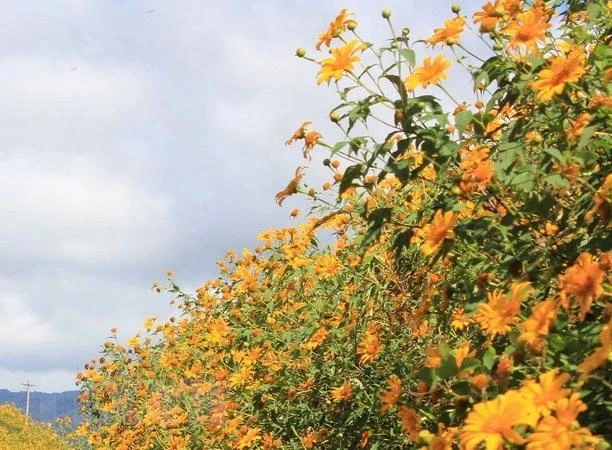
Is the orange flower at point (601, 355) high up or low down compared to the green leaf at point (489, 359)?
down

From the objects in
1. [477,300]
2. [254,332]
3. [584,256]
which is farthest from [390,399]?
[254,332]

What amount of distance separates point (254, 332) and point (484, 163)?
10.2ft

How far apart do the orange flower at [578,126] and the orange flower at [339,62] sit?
1.81 feet

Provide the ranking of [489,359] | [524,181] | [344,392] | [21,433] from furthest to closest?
[21,433]
[344,392]
[524,181]
[489,359]

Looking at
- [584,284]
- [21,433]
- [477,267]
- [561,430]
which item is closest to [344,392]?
[477,267]

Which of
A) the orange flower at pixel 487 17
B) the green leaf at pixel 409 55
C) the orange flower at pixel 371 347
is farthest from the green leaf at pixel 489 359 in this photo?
the orange flower at pixel 371 347

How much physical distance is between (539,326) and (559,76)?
0.59m

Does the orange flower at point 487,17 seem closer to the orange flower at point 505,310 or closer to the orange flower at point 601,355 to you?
the orange flower at point 505,310

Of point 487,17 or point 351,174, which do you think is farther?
point 487,17

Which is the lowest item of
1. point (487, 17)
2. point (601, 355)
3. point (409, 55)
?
point (601, 355)

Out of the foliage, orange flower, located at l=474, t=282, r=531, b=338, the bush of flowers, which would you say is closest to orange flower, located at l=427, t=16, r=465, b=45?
the bush of flowers

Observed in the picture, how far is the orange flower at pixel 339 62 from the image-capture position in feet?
6.72

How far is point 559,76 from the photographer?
1.74 metres

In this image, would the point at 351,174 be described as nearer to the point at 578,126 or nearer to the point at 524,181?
the point at 524,181
